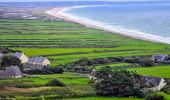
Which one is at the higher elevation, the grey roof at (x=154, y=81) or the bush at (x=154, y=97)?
the bush at (x=154, y=97)

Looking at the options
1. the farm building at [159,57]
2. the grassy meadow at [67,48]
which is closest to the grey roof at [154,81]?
the grassy meadow at [67,48]

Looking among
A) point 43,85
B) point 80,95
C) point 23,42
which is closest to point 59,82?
point 43,85

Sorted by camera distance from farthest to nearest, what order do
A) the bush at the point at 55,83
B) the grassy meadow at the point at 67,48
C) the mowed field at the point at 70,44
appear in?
the mowed field at the point at 70,44 < the bush at the point at 55,83 < the grassy meadow at the point at 67,48

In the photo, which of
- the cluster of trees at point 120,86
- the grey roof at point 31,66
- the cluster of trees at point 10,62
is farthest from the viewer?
the grey roof at point 31,66

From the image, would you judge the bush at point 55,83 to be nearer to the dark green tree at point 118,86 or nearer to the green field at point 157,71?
the dark green tree at point 118,86

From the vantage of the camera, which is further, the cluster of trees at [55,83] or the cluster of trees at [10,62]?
the cluster of trees at [10,62]

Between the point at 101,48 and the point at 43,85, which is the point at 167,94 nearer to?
the point at 43,85
